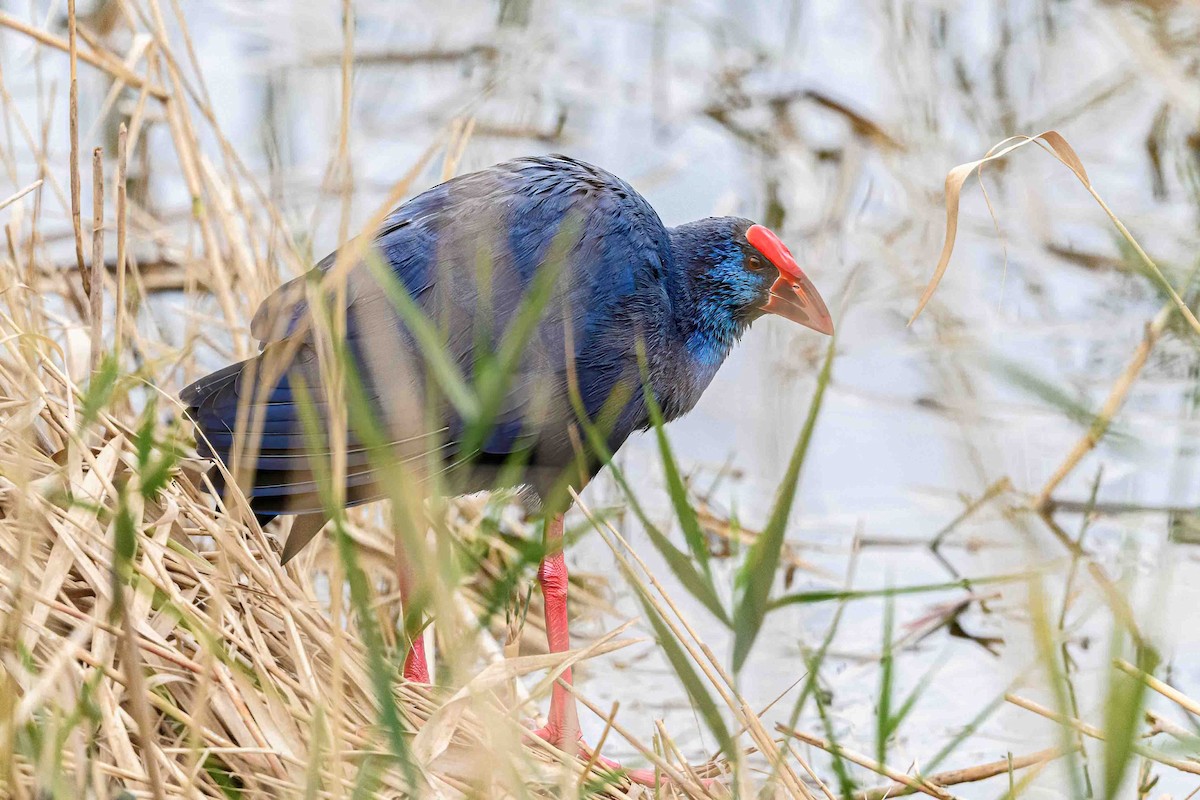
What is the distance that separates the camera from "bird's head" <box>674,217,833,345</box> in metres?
2.58

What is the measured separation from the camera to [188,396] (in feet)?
7.41

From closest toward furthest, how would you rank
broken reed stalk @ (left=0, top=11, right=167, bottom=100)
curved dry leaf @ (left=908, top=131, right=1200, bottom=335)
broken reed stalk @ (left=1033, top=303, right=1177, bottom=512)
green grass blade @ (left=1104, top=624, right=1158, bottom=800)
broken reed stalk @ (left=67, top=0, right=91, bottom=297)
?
green grass blade @ (left=1104, top=624, right=1158, bottom=800), curved dry leaf @ (left=908, top=131, right=1200, bottom=335), broken reed stalk @ (left=67, top=0, right=91, bottom=297), broken reed stalk @ (left=0, top=11, right=167, bottom=100), broken reed stalk @ (left=1033, top=303, right=1177, bottom=512)

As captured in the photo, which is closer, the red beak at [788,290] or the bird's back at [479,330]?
the bird's back at [479,330]

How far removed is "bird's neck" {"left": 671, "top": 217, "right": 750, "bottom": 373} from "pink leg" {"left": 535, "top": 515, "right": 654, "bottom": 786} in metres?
0.39

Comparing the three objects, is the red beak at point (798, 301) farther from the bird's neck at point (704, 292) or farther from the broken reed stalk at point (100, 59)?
the broken reed stalk at point (100, 59)

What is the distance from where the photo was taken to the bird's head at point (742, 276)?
258 centimetres

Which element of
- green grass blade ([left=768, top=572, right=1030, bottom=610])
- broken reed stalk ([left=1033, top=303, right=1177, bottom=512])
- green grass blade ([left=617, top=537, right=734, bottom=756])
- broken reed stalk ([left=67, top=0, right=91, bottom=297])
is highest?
broken reed stalk ([left=67, top=0, right=91, bottom=297])

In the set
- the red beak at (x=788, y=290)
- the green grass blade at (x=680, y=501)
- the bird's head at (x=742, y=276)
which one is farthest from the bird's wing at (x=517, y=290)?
the green grass blade at (x=680, y=501)

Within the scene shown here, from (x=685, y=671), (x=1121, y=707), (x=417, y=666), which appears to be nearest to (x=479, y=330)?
(x=417, y=666)

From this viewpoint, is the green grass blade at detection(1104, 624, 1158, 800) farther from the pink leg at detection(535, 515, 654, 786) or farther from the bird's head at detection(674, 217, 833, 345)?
the bird's head at detection(674, 217, 833, 345)

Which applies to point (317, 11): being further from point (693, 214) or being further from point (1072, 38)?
Result: point (1072, 38)

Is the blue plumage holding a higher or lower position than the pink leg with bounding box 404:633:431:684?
higher

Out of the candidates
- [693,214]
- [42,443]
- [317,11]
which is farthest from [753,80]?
[42,443]

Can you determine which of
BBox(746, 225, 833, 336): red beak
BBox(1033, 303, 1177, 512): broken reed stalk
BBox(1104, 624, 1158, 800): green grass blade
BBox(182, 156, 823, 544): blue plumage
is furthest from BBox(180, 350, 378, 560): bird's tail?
BBox(1033, 303, 1177, 512): broken reed stalk
